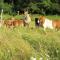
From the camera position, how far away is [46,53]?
12.4m

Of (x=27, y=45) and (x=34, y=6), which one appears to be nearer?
(x=27, y=45)

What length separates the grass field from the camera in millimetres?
11445

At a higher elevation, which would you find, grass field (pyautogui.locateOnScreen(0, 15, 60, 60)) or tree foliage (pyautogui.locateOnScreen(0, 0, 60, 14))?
grass field (pyautogui.locateOnScreen(0, 15, 60, 60))

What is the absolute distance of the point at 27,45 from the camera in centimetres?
1214

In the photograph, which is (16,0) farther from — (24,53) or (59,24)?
(24,53)

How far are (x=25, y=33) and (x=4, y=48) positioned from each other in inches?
75.6

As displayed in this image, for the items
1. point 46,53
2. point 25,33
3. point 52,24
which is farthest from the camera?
point 52,24

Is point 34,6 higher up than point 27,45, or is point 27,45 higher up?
point 27,45

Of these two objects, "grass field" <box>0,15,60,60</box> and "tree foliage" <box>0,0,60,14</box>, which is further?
"tree foliage" <box>0,0,60,14</box>

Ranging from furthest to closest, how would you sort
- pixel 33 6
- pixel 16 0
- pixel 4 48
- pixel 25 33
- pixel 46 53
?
1. pixel 16 0
2. pixel 33 6
3. pixel 25 33
4. pixel 46 53
5. pixel 4 48

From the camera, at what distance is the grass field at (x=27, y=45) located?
11445mm

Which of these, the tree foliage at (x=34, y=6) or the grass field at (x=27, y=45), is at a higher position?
the grass field at (x=27, y=45)

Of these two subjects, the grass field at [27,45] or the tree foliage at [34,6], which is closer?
the grass field at [27,45]

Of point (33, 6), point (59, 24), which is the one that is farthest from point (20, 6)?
point (59, 24)
